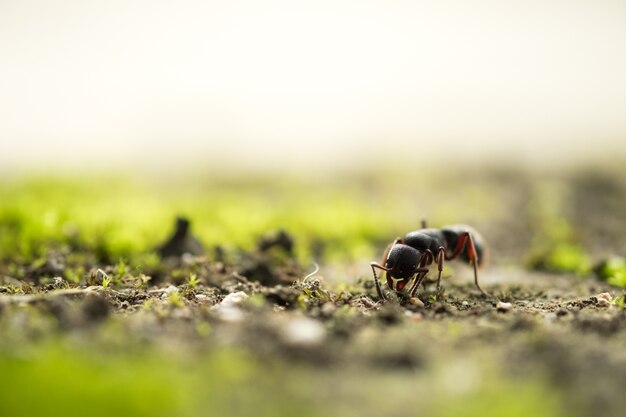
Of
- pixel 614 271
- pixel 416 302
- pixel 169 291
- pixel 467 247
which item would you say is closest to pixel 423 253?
pixel 416 302

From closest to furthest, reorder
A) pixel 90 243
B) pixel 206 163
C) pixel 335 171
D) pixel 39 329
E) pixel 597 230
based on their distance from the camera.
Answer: pixel 39 329, pixel 90 243, pixel 597 230, pixel 335 171, pixel 206 163

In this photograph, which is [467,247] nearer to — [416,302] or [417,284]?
[417,284]

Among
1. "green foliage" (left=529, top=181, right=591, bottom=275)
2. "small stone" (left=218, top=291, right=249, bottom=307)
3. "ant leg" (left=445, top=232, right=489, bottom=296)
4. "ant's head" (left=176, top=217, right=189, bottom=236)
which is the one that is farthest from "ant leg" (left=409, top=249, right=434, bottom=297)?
"green foliage" (left=529, top=181, right=591, bottom=275)

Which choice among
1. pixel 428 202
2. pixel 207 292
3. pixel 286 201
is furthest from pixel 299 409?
pixel 428 202

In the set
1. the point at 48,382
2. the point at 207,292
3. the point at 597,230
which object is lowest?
the point at 597,230

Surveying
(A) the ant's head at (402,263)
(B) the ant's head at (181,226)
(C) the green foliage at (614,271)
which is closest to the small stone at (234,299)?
(A) the ant's head at (402,263)

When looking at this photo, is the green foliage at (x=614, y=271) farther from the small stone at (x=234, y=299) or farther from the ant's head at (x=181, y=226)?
the ant's head at (x=181, y=226)

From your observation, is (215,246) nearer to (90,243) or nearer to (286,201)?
(90,243)
